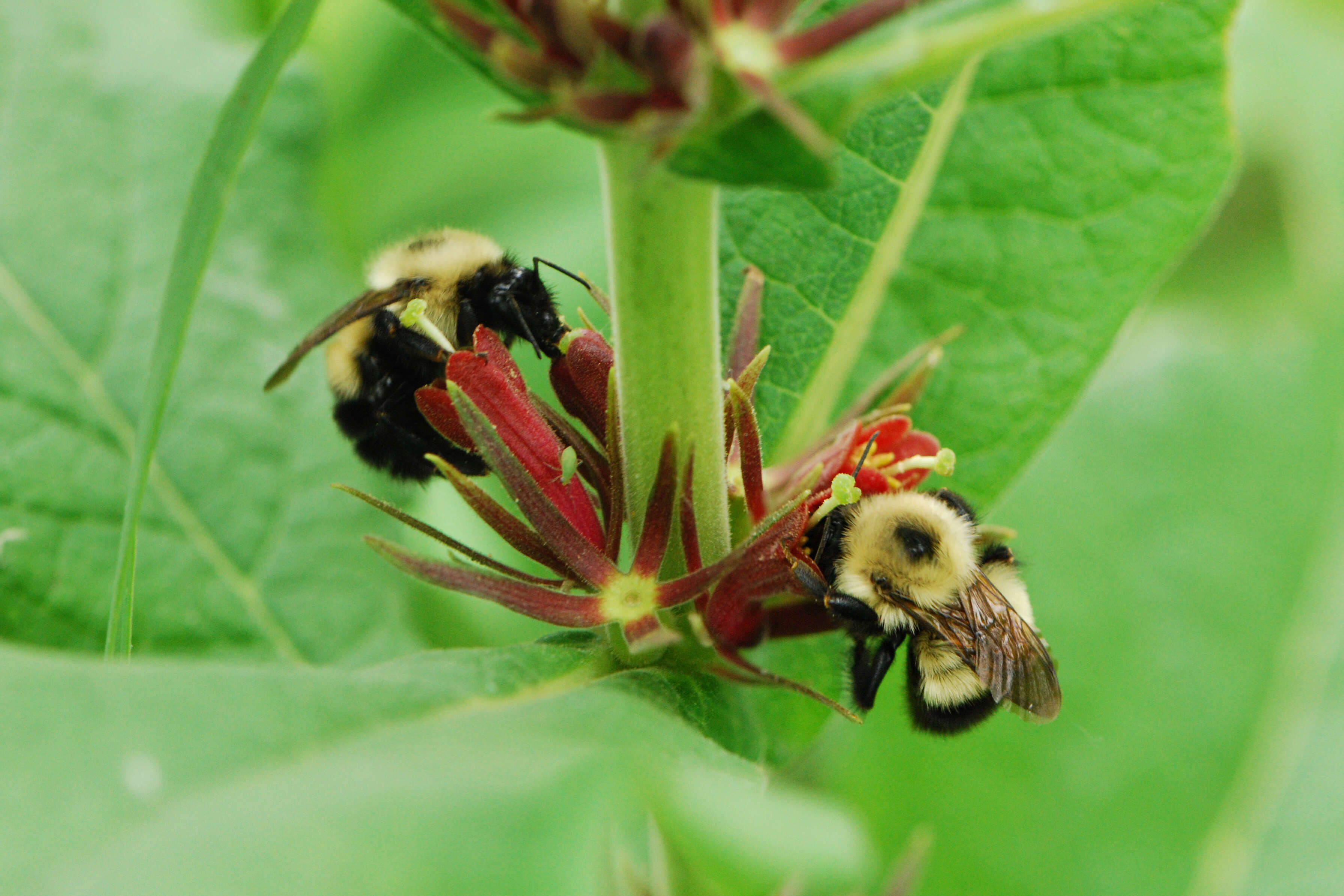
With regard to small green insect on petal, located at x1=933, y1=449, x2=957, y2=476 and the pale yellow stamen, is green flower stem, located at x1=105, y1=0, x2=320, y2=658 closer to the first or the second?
the pale yellow stamen

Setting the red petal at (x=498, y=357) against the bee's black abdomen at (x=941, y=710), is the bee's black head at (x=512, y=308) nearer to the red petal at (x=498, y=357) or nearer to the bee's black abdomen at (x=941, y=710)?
the red petal at (x=498, y=357)

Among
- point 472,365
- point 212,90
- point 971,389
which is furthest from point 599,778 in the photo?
point 212,90

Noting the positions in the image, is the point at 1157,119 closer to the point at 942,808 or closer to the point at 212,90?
the point at 942,808

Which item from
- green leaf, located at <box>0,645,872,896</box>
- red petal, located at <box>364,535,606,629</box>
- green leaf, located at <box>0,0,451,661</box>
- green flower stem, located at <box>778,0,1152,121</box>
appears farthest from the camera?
green leaf, located at <box>0,0,451,661</box>

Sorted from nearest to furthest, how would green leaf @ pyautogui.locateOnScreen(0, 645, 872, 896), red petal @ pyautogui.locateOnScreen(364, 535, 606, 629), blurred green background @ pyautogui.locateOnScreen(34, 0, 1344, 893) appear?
green leaf @ pyautogui.locateOnScreen(0, 645, 872, 896) < red petal @ pyautogui.locateOnScreen(364, 535, 606, 629) < blurred green background @ pyautogui.locateOnScreen(34, 0, 1344, 893)

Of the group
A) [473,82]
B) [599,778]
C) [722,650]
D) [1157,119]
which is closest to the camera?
[599,778]

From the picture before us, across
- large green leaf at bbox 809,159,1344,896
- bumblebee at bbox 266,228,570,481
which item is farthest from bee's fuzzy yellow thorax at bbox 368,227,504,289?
large green leaf at bbox 809,159,1344,896
